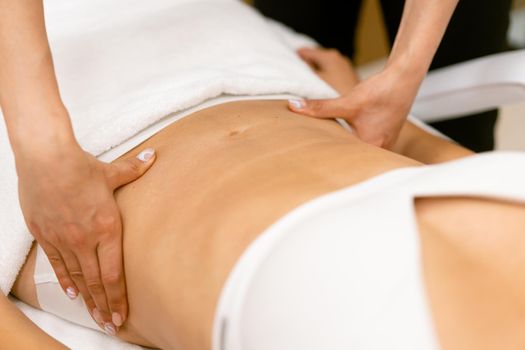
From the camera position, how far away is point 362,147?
923 mm

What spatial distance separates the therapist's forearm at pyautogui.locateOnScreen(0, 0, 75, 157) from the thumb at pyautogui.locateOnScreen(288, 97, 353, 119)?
14.6 inches

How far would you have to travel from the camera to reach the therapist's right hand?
2.90ft

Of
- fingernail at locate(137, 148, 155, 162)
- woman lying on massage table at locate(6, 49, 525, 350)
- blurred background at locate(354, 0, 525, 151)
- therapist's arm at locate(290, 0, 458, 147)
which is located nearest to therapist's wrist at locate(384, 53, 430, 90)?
therapist's arm at locate(290, 0, 458, 147)

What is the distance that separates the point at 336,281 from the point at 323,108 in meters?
0.48

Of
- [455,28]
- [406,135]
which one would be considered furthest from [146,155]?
[455,28]

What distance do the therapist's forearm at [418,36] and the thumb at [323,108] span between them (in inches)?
3.8

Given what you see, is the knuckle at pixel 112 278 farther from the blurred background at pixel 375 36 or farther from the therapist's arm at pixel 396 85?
the blurred background at pixel 375 36

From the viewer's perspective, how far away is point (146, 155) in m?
1.00

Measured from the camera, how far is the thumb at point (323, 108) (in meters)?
1.12

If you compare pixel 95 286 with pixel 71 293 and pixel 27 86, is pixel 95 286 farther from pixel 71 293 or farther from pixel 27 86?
pixel 27 86

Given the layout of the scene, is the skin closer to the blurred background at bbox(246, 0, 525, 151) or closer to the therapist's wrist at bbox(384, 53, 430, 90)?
the therapist's wrist at bbox(384, 53, 430, 90)

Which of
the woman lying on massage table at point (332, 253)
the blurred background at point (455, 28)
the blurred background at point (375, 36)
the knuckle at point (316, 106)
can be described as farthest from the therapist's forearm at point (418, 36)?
the blurred background at point (375, 36)

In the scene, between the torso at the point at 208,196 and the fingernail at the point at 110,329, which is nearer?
the torso at the point at 208,196

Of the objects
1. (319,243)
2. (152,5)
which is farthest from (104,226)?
(152,5)
